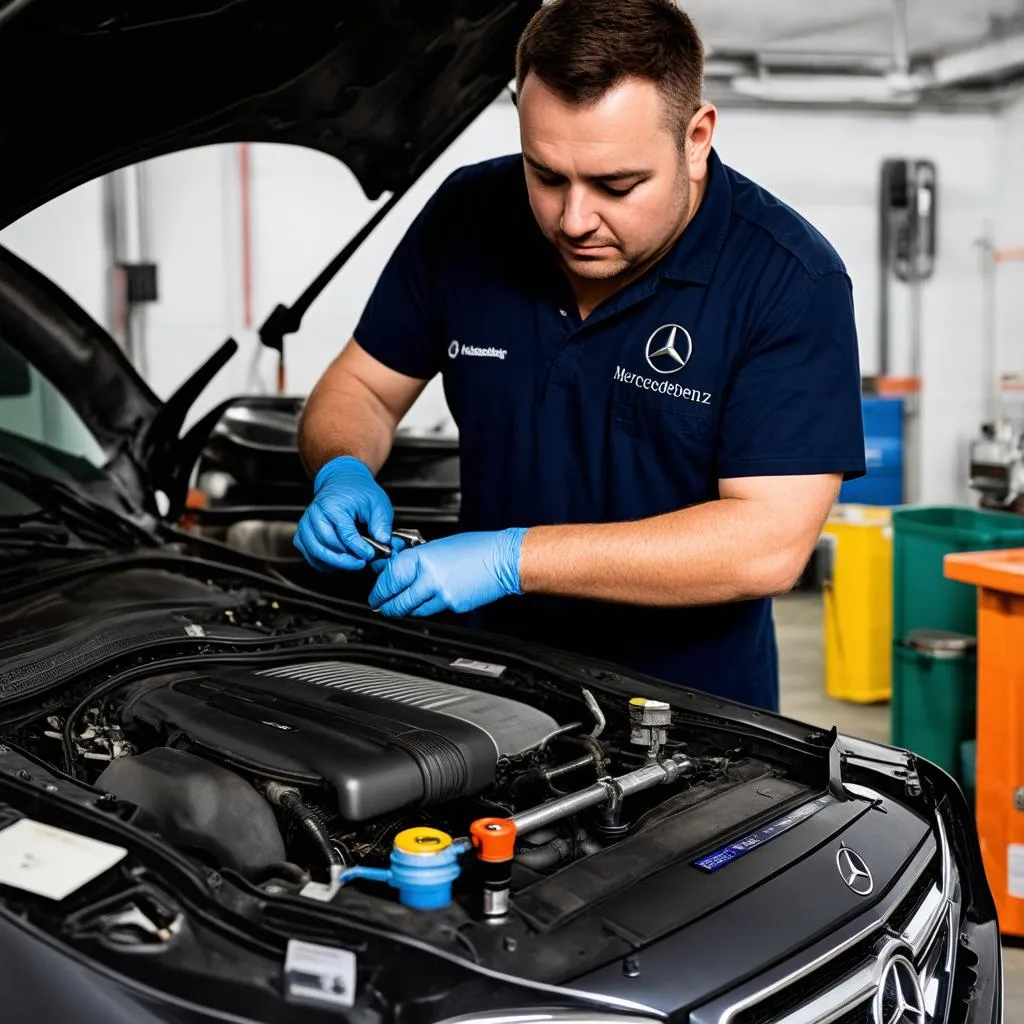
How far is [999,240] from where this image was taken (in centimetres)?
750

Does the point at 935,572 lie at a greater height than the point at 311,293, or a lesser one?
lesser

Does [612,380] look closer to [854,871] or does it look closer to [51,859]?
[854,871]

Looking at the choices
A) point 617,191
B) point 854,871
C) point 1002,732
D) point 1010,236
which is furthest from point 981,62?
point 854,871

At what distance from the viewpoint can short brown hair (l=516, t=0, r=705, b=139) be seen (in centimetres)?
161

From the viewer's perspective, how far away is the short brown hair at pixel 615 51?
5.27 feet

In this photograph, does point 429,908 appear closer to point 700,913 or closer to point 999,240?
point 700,913

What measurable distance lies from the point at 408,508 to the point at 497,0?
148 centimetres

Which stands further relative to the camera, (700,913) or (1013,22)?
(1013,22)

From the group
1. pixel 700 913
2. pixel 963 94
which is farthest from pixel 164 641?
pixel 963 94

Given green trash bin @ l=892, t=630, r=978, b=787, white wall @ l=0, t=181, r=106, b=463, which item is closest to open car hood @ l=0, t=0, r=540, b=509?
green trash bin @ l=892, t=630, r=978, b=787

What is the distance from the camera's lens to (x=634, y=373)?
1.92m

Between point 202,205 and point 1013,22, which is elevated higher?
point 1013,22

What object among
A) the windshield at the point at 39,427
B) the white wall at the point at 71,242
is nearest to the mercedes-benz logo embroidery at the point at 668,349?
the windshield at the point at 39,427

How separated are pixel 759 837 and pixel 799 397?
2.26ft
